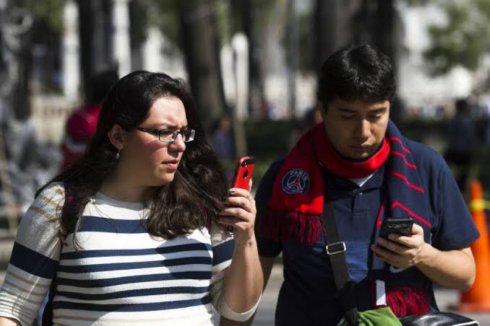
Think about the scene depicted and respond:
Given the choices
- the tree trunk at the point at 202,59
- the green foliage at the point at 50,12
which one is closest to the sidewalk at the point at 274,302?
the tree trunk at the point at 202,59

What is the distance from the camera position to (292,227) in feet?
14.5

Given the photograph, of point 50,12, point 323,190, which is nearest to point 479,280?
point 323,190

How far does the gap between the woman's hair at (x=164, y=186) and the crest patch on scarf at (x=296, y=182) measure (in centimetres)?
32

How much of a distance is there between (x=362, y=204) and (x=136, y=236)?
80cm

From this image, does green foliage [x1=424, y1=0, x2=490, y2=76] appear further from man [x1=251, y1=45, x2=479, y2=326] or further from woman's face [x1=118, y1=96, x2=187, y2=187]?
woman's face [x1=118, y1=96, x2=187, y2=187]

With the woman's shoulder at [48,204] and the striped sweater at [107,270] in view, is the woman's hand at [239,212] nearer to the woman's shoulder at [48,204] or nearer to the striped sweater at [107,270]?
the striped sweater at [107,270]

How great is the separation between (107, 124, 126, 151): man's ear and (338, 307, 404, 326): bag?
34.4 inches

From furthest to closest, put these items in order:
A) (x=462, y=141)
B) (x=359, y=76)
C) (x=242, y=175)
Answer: (x=462, y=141)
(x=359, y=76)
(x=242, y=175)

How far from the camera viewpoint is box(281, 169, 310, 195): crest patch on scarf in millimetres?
4426

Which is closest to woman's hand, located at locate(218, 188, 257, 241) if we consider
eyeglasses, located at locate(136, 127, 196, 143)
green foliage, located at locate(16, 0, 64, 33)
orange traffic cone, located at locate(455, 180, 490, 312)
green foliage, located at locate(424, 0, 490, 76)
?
eyeglasses, located at locate(136, 127, 196, 143)

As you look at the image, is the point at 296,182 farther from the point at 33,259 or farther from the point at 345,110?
the point at 33,259

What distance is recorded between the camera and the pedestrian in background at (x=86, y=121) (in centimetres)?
874

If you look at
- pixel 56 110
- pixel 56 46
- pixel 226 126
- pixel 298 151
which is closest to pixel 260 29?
pixel 56 46

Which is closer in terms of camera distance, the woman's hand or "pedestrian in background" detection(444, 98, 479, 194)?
the woman's hand
